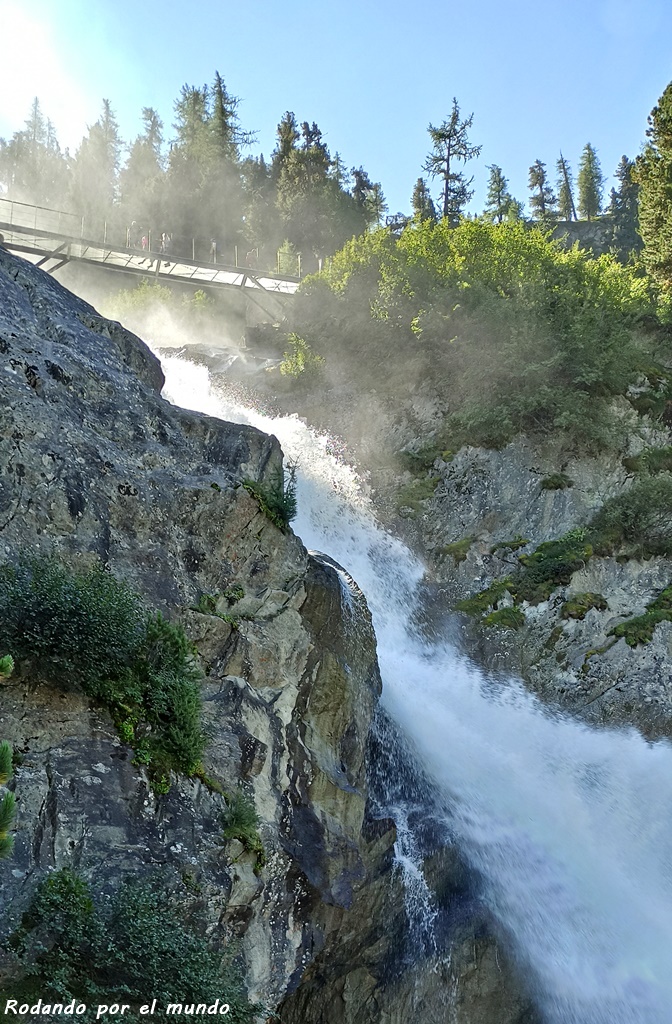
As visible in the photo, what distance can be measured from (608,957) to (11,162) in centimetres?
7984

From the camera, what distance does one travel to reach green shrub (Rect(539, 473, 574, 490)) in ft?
69.4

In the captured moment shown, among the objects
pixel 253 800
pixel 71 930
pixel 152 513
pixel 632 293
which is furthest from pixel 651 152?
pixel 71 930

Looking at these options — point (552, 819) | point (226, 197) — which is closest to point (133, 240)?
point (226, 197)

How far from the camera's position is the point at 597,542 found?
62.7ft

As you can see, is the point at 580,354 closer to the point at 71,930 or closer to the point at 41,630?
the point at 41,630

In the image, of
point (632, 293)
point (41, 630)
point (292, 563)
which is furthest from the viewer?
point (632, 293)

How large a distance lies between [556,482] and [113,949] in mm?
17063

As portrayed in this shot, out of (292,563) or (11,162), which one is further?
(11,162)

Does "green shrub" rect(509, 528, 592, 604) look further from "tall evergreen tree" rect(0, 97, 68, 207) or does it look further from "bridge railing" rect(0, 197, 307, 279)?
"tall evergreen tree" rect(0, 97, 68, 207)

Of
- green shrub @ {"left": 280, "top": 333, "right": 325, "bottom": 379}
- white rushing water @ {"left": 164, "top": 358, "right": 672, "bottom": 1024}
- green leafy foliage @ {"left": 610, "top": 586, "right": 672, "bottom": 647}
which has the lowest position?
white rushing water @ {"left": 164, "top": 358, "right": 672, "bottom": 1024}

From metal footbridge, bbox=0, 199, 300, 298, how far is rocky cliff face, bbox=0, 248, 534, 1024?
75.6ft

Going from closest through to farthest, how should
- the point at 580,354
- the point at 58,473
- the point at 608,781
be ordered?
the point at 58,473 → the point at 608,781 → the point at 580,354

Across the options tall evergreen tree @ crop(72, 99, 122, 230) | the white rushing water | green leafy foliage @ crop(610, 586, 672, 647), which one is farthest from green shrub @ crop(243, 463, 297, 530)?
tall evergreen tree @ crop(72, 99, 122, 230)

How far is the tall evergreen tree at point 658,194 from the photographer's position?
25969 millimetres
